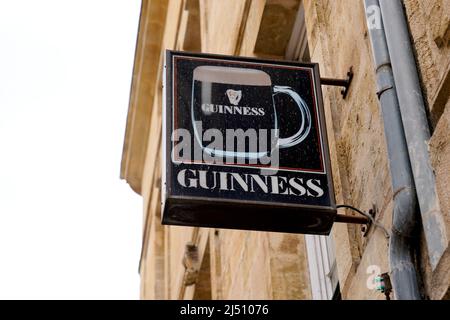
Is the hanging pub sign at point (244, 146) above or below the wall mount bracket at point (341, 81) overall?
below

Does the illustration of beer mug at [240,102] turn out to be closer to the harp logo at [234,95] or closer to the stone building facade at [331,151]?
the harp logo at [234,95]

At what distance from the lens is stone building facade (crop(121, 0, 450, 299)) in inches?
249

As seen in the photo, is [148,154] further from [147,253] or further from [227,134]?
[227,134]

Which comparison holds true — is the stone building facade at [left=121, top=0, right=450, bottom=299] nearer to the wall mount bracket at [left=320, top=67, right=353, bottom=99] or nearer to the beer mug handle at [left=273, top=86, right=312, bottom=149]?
the wall mount bracket at [left=320, top=67, right=353, bottom=99]

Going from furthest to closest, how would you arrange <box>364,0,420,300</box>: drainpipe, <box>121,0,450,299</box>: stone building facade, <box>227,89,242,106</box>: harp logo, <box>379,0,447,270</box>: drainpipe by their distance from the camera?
1. <box>227,89,242,106</box>: harp logo
2. <box>121,0,450,299</box>: stone building facade
3. <box>364,0,420,300</box>: drainpipe
4. <box>379,0,447,270</box>: drainpipe

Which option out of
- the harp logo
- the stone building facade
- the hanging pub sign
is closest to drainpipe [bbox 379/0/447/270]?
the stone building facade

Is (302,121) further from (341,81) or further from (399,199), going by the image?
(399,199)

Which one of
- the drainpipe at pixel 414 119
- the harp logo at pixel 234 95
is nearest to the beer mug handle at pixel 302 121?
the harp logo at pixel 234 95

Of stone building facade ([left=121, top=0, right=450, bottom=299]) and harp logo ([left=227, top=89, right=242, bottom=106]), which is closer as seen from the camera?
stone building facade ([left=121, top=0, right=450, bottom=299])

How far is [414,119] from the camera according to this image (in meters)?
6.46

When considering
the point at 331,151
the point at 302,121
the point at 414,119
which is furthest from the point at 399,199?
the point at 331,151

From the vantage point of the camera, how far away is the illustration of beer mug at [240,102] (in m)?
7.57

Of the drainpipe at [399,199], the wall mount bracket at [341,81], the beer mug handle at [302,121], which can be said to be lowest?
the drainpipe at [399,199]
